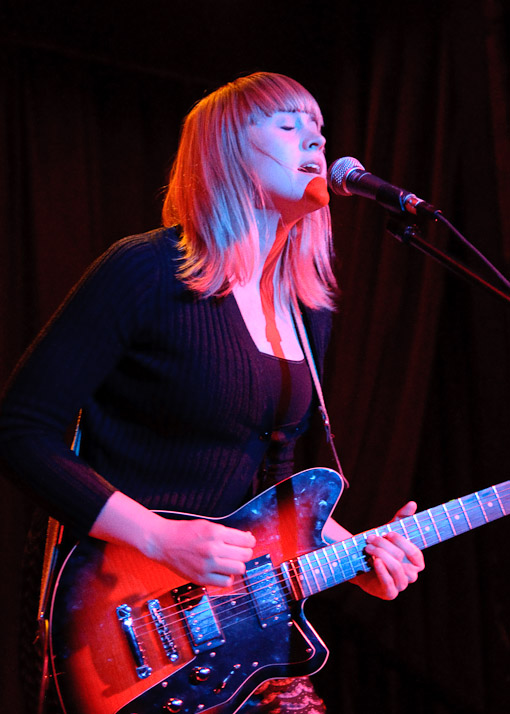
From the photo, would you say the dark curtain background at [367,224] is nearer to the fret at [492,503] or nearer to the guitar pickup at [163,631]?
the fret at [492,503]

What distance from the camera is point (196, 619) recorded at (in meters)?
1.39

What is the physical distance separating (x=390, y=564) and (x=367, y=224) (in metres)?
2.05

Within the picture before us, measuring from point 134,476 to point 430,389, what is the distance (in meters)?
1.94

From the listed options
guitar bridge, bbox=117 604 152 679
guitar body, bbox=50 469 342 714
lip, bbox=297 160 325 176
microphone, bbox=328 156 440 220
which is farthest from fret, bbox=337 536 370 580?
lip, bbox=297 160 325 176

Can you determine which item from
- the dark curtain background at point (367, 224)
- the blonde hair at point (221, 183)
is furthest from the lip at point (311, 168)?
the dark curtain background at point (367, 224)

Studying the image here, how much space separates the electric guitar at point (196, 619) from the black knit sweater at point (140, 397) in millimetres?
106

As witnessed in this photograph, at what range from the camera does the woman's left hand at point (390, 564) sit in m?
1.57

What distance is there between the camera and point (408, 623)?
300 centimetres

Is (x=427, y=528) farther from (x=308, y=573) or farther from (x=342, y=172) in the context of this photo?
(x=342, y=172)

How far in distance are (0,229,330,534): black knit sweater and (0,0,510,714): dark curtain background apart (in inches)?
56.7

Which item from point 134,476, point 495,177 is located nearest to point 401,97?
point 495,177

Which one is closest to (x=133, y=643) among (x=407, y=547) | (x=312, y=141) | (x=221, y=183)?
(x=407, y=547)

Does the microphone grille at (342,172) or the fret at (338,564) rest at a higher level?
the microphone grille at (342,172)

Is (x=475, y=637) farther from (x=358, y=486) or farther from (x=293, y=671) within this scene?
(x=293, y=671)
